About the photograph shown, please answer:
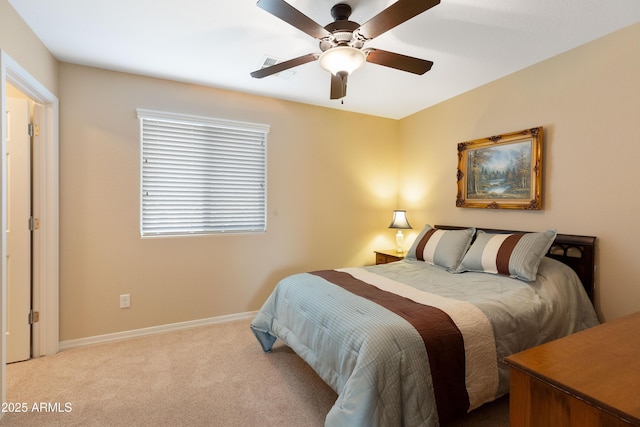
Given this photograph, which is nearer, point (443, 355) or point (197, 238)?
point (443, 355)

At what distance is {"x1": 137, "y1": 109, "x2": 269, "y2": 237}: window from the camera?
2.99m

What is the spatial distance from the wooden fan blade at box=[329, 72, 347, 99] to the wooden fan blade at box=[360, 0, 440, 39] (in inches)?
10.7

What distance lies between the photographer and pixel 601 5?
1898mm

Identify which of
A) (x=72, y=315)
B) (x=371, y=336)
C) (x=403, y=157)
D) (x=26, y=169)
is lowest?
(x=72, y=315)

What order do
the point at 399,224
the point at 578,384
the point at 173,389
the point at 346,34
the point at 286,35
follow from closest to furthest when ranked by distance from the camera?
1. the point at 578,384
2. the point at 346,34
3. the point at 173,389
4. the point at 286,35
5. the point at 399,224

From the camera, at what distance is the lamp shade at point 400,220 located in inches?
151

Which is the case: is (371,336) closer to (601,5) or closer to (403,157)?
(601,5)

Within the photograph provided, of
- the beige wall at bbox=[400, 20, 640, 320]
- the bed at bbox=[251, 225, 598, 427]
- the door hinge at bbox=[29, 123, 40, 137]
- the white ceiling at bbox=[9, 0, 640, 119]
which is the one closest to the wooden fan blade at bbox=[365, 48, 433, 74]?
the white ceiling at bbox=[9, 0, 640, 119]

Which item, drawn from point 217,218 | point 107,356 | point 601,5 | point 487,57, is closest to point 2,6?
point 217,218

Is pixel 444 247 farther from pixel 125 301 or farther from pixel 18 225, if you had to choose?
pixel 18 225

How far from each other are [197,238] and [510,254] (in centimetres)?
286

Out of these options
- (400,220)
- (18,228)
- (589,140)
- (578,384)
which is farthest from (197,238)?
(589,140)

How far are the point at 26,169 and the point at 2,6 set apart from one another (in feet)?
3.82

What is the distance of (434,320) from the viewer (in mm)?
1662
